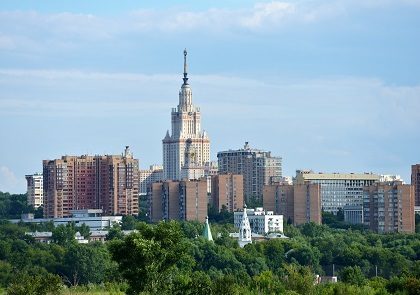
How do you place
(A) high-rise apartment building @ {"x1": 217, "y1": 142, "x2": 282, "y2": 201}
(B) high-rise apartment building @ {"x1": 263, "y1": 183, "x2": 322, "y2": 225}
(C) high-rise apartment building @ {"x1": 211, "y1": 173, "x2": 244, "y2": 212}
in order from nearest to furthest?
(B) high-rise apartment building @ {"x1": 263, "y1": 183, "x2": 322, "y2": 225}, (C) high-rise apartment building @ {"x1": 211, "y1": 173, "x2": 244, "y2": 212}, (A) high-rise apartment building @ {"x1": 217, "y1": 142, "x2": 282, "y2": 201}

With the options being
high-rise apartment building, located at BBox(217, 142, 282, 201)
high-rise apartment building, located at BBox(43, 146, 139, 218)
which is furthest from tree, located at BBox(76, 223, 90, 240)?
high-rise apartment building, located at BBox(217, 142, 282, 201)

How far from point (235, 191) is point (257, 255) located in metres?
33.4

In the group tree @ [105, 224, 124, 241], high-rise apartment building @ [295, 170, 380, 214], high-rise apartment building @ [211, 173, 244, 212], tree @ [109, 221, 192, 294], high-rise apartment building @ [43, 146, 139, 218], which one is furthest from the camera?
high-rise apartment building @ [295, 170, 380, 214]

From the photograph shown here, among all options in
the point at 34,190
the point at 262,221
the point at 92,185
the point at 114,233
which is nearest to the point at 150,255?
the point at 114,233

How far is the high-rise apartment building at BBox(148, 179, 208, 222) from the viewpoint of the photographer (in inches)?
3563

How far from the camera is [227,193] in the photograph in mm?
96125

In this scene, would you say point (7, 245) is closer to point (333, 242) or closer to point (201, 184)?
Result: point (333, 242)

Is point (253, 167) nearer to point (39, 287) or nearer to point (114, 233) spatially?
point (114, 233)

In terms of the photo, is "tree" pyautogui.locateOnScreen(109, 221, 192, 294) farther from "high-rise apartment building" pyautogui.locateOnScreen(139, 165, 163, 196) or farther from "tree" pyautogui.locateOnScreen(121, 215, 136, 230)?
"high-rise apartment building" pyautogui.locateOnScreen(139, 165, 163, 196)

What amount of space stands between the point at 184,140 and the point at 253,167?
10.7 m

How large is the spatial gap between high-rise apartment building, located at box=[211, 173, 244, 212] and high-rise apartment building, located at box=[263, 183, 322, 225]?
1936 millimetres

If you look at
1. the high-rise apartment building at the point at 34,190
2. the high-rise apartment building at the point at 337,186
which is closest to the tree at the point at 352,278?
the high-rise apartment building at the point at 337,186

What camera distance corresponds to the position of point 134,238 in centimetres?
3319

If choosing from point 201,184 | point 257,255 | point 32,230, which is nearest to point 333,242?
point 257,255
